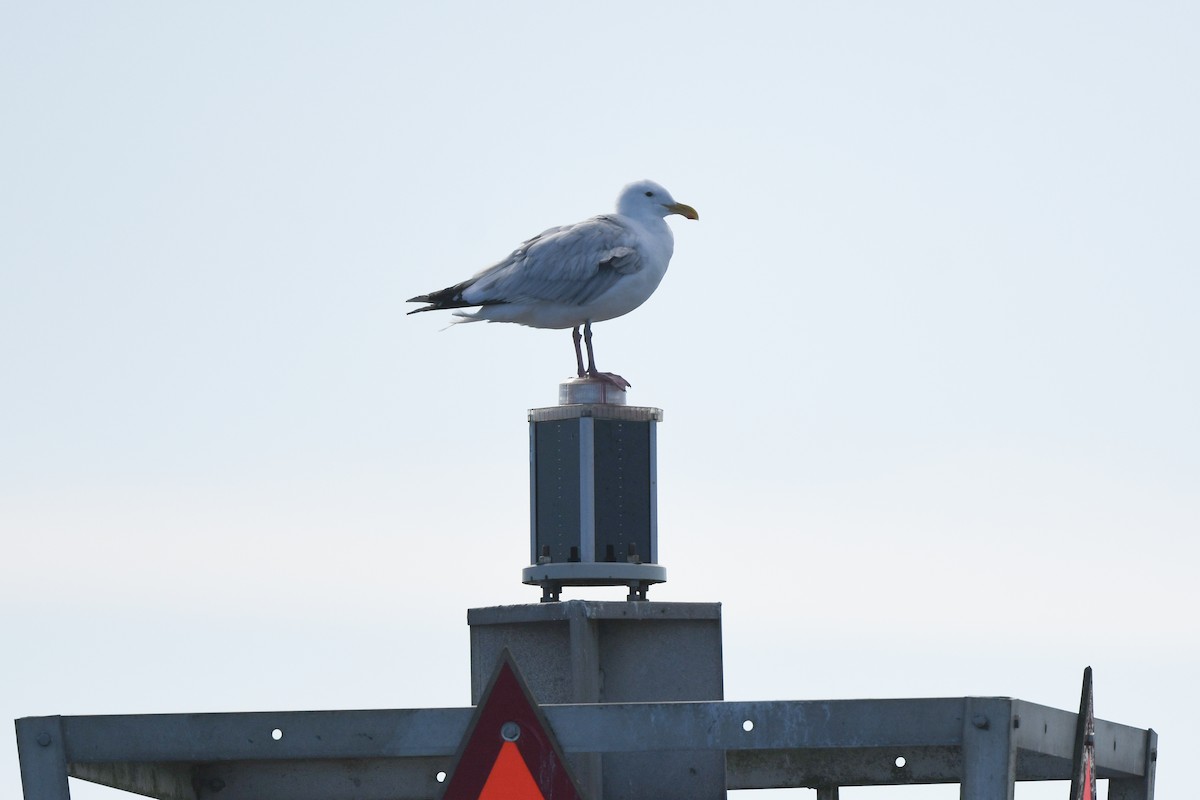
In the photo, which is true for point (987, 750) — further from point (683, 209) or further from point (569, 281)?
point (683, 209)

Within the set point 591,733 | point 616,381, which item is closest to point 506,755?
point 591,733

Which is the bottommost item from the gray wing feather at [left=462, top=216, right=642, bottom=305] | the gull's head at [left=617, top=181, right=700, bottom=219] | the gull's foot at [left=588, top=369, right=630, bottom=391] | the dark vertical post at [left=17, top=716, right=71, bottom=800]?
the dark vertical post at [left=17, top=716, right=71, bottom=800]

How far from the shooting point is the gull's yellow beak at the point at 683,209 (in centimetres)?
1170

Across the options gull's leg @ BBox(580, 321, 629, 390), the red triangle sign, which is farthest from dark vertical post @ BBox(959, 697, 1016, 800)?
gull's leg @ BBox(580, 321, 629, 390)

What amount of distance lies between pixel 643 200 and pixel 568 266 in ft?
3.43

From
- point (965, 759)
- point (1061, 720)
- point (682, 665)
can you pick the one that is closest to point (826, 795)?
point (682, 665)

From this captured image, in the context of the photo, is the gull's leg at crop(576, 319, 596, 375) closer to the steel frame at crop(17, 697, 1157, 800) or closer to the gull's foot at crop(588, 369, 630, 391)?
the gull's foot at crop(588, 369, 630, 391)

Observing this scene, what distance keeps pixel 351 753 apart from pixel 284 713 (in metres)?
0.20

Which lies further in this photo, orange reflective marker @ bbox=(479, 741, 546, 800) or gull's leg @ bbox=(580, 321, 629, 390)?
gull's leg @ bbox=(580, 321, 629, 390)

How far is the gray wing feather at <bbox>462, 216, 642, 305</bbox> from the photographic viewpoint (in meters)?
10.5

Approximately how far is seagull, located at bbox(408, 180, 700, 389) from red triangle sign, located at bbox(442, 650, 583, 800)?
5.39 m

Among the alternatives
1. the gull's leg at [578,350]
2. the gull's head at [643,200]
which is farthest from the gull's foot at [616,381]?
the gull's head at [643,200]

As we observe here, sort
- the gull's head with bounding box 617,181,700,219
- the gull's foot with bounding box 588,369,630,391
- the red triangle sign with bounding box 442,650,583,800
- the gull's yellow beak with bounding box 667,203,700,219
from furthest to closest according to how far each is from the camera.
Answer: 1. the gull's yellow beak with bounding box 667,203,700,219
2. the gull's head with bounding box 617,181,700,219
3. the gull's foot with bounding box 588,369,630,391
4. the red triangle sign with bounding box 442,650,583,800

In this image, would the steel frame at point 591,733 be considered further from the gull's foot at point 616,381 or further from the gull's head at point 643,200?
the gull's head at point 643,200
